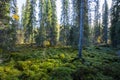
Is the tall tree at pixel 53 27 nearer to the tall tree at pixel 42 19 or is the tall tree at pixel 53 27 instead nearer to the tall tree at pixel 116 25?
the tall tree at pixel 42 19

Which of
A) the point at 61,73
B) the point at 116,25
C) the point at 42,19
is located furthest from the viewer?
the point at 42,19

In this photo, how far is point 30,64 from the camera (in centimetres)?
1848

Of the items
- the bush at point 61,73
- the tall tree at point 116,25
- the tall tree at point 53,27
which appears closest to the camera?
the bush at point 61,73

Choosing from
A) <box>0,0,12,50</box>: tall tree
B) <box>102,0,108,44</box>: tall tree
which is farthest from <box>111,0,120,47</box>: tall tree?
<box>0,0,12,50</box>: tall tree

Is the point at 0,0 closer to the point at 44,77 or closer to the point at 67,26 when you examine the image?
Answer: the point at 44,77

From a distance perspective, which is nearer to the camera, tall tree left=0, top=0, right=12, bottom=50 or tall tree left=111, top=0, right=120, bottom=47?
tall tree left=0, top=0, right=12, bottom=50

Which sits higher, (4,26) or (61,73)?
(4,26)

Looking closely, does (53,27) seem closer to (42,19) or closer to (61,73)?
(42,19)

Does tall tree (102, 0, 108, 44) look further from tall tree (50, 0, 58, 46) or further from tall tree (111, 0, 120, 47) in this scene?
tall tree (111, 0, 120, 47)

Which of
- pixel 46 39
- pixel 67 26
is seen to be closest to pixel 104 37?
pixel 67 26

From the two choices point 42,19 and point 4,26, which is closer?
point 4,26

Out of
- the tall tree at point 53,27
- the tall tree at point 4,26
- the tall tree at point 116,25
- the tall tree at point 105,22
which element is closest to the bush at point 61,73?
the tall tree at point 4,26

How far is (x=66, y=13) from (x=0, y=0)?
37657 millimetres

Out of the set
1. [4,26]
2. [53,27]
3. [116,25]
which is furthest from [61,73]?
[53,27]
